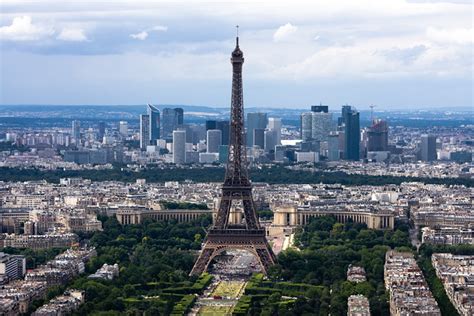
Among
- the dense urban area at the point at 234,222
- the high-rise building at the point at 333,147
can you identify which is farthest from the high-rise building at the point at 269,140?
the dense urban area at the point at 234,222

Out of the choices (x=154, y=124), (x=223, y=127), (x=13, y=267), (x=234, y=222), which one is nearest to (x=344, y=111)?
(x=223, y=127)

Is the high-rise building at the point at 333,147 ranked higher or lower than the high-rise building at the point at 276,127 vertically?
lower

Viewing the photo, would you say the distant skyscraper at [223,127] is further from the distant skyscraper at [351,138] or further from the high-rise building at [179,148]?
the distant skyscraper at [351,138]

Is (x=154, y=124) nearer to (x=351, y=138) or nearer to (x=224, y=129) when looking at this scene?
(x=224, y=129)

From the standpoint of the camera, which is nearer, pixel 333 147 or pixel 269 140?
pixel 333 147

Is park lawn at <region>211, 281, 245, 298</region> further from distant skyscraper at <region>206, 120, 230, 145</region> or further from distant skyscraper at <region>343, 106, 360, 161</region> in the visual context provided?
distant skyscraper at <region>206, 120, 230, 145</region>

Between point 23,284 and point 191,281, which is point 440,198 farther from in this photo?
point 23,284

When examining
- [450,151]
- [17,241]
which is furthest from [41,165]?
[17,241]
